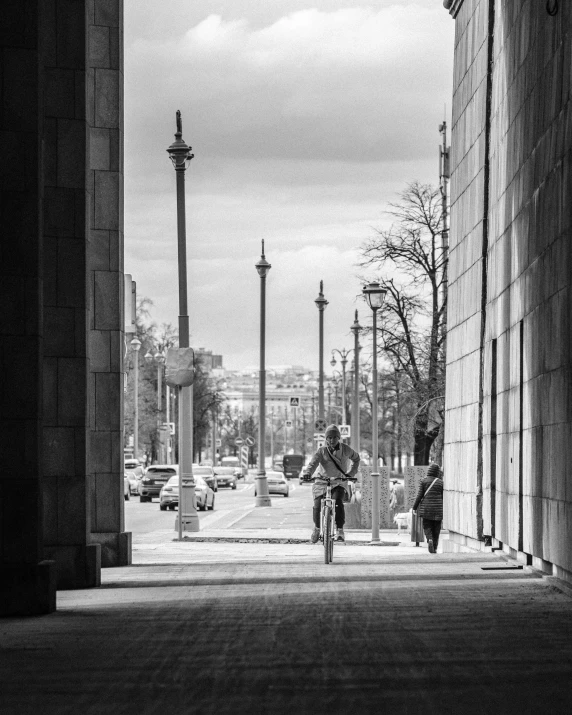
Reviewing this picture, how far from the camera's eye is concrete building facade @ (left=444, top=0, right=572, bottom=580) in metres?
13.9

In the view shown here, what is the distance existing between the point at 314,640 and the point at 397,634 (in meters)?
0.63

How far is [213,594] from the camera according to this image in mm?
13062

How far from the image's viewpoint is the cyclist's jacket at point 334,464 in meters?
18.3

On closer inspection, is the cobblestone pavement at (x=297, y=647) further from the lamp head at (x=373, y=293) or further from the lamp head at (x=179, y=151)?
the lamp head at (x=373, y=293)

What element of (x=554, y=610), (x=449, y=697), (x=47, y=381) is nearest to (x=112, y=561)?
(x=47, y=381)

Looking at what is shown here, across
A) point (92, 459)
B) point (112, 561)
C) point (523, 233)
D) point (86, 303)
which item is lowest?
point (112, 561)

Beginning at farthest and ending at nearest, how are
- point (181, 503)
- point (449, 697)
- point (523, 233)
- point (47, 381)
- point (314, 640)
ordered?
point (181, 503), point (523, 233), point (47, 381), point (314, 640), point (449, 697)

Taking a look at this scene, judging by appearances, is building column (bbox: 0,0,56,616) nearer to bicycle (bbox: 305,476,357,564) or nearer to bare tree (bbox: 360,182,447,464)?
bicycle (bbox: 305,476,357,564)

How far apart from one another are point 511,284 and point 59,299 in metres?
6.45

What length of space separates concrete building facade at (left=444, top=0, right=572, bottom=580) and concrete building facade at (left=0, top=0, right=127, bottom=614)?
4.41 meters

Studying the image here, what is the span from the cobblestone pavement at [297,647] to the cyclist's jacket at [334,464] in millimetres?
3045

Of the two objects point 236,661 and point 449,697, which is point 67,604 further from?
point 449,697

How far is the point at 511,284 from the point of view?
18.4 metres

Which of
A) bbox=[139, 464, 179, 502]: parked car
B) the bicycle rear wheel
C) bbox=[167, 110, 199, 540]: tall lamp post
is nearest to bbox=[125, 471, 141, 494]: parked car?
bbox=[139, 464, 179, 502]: parked car
